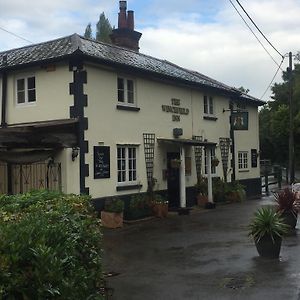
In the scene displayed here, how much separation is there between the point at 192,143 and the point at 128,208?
3947mm

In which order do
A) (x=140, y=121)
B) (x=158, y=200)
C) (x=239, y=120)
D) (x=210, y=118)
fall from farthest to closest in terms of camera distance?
(x=239, y=120)
(x=210, y=118)
(x=140, y=121)
(x=158, y=200)

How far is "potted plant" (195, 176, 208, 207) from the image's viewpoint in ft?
64.8

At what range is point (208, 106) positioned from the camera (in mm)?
21672

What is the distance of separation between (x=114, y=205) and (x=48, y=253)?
1105cm

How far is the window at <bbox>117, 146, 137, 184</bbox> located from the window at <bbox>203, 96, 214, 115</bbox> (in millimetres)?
5814

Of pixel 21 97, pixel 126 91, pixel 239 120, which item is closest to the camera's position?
pixel 21 97

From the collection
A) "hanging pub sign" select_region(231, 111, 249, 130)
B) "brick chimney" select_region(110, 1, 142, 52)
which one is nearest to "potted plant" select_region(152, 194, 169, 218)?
"hanging pub sign" select_region(231, 111, 249, 130)

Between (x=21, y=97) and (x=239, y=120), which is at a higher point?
(x=21, y=97)

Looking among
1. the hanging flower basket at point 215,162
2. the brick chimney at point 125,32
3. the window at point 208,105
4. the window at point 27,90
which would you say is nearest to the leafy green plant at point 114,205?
the window at point 27,90

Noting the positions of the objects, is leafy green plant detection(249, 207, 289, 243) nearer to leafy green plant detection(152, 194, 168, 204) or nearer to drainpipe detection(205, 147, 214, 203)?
leafy green plant detection(152, 194, 168, 204)

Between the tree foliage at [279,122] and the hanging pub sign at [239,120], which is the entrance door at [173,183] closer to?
the hanging pub sign at [239,120]

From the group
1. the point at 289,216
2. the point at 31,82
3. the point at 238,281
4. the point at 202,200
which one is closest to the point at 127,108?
the point at 31,82

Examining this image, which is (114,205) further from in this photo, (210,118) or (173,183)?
(210,118)

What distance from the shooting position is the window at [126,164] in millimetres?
16031
